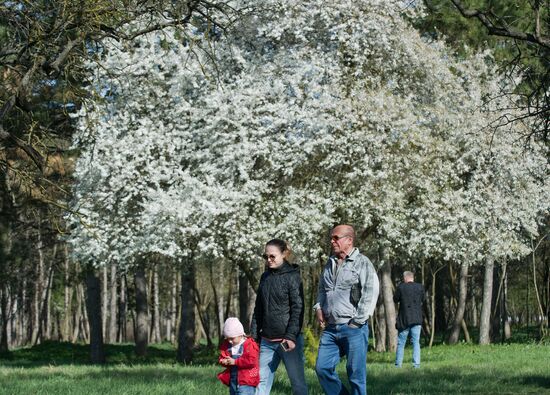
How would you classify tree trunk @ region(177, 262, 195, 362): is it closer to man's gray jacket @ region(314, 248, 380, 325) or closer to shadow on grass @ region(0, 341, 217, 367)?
shadow on grass @ region(0, 341, 217, 367)

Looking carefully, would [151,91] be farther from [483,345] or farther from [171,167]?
[483,345]

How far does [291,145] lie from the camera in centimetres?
2397

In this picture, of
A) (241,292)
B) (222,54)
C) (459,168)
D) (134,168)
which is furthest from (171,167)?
(241,292)

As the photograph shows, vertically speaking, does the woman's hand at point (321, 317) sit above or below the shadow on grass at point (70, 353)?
above

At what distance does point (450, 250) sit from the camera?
25719 mm

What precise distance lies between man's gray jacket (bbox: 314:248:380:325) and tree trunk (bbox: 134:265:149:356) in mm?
23039

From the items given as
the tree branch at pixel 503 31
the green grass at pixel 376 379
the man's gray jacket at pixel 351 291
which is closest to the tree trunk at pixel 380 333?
the green grass at pixel 376 379

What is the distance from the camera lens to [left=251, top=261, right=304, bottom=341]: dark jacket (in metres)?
9.52

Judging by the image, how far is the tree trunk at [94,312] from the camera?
1155 inches

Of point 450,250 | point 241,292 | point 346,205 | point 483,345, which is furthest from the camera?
point 241,292

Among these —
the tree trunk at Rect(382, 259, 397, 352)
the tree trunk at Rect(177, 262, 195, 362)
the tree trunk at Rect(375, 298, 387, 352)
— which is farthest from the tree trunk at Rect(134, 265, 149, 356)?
the tree trunk at Rect(375, 298, 387, 352)

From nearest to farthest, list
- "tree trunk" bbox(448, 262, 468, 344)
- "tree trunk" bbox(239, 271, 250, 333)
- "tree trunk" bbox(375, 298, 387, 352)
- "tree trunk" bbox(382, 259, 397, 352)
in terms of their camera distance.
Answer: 1. "tree trunk" bbox(382, 259, 397, 352)
2. "tree trunk" bbox(375, 298, 387, 352)
3. "tree trunk" bbox(239, 271, 250, 333)
4. "tree trunk" bbox(448, 262, 468, 344)

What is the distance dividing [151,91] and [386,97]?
6.56 m

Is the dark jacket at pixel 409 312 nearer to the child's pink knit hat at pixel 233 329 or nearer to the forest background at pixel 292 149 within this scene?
the forest background at pixel 292 149
